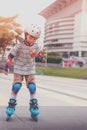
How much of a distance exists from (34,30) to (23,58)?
1.54 ft

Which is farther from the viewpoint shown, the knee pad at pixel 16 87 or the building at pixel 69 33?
the building at pixel 69 33

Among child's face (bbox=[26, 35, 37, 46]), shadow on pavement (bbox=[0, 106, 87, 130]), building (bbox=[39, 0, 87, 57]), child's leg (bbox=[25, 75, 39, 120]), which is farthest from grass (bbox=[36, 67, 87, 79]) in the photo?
building (bbox=[39, 0, 87, 57])

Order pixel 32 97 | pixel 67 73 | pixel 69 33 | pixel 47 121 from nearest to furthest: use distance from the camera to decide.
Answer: pixel 47 121, pixel 32 97, pixel 67 73, pixel 69 33

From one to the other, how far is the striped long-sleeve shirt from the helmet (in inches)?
8.1

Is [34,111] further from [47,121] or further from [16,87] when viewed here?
[16,87]

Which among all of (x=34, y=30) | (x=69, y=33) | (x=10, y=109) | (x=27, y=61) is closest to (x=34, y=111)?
(x=10, y=109)

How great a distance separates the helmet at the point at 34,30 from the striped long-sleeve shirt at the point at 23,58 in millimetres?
205

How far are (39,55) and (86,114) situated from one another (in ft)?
5.03

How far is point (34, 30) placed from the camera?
784 centimetres

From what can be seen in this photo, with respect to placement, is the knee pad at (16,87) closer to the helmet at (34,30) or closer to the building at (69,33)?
the helmet at (34,30)

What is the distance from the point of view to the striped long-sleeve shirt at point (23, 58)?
26.0 ft

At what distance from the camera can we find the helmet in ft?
25.7

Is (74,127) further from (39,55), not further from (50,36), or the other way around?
(50,36)

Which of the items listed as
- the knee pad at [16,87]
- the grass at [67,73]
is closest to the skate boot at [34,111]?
the knee pad at [16,87]
